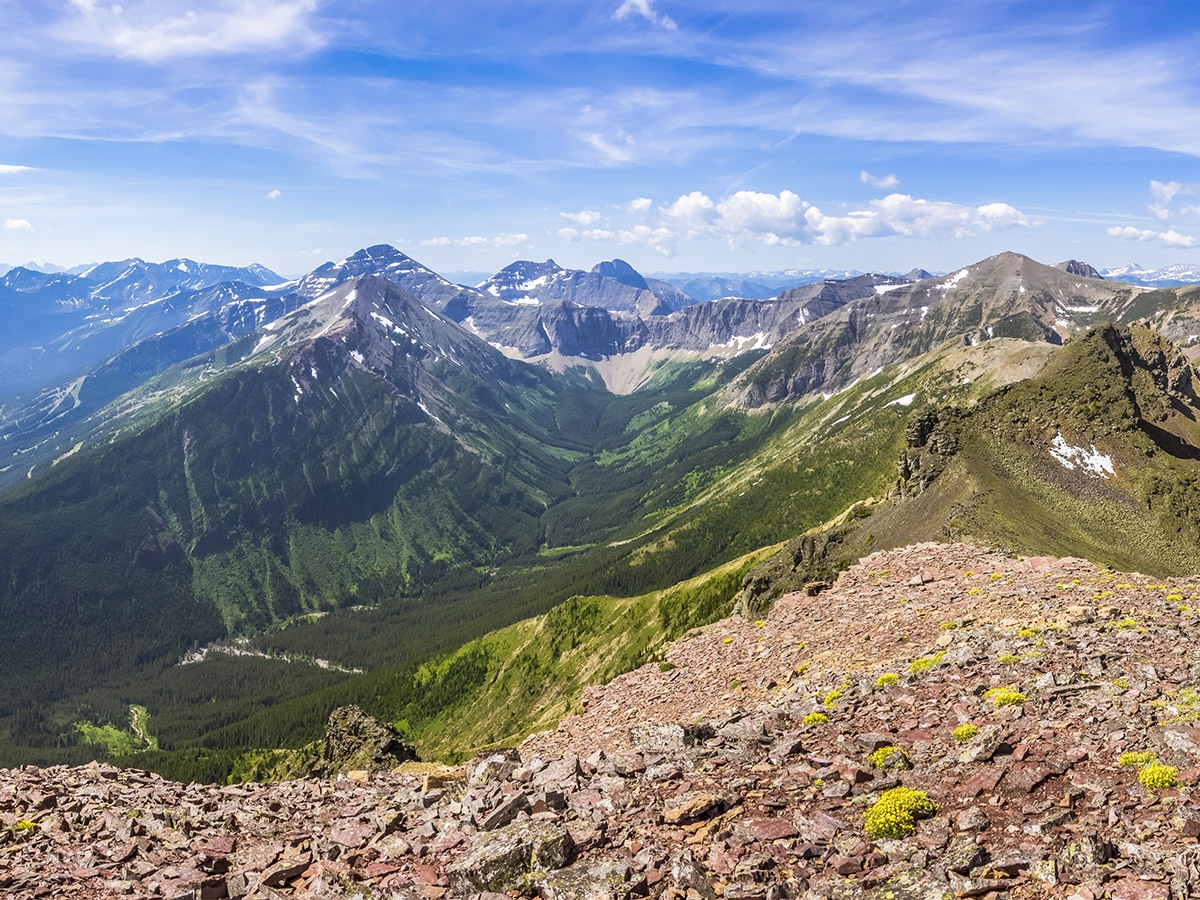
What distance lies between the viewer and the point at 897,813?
1983 centimetres

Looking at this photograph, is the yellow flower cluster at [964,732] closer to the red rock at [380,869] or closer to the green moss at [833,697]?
the green moss at [833,697]

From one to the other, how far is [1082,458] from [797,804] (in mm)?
114596

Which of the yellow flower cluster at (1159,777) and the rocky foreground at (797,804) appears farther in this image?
the yellow flower cluster at (1159,777)

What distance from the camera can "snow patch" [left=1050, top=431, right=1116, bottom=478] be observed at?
104375mm

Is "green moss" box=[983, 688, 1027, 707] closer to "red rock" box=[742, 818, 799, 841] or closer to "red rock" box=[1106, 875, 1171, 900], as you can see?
"red rock" box=[1106, 875, 1171, 900]

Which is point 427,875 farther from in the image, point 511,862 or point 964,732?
point 964,732

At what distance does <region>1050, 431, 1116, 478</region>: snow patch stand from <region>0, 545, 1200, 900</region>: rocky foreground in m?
76.0

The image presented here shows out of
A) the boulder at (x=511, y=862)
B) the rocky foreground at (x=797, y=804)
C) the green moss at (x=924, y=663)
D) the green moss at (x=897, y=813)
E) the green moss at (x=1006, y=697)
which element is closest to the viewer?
the rocky foreground at (x=797, y=804)

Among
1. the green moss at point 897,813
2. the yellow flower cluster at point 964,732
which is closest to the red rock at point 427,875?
the green moss at point 897,813

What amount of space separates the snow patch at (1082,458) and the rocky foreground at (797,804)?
76.0 m

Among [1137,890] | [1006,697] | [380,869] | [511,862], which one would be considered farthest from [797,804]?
[380,869]

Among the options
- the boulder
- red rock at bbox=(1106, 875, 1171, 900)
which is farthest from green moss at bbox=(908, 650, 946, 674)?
the boulder

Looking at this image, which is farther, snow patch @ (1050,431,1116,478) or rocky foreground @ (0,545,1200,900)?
snow patch @ (1050,431,1116,478)

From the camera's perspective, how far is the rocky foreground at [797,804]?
17.8m
